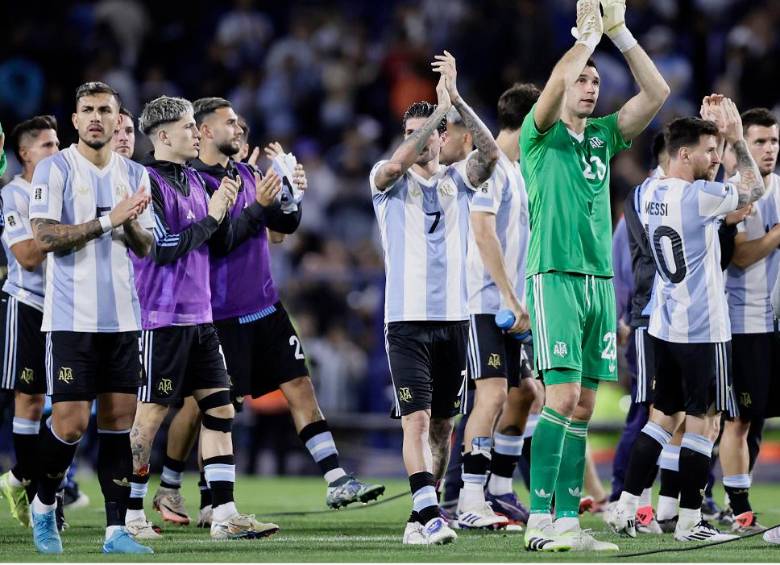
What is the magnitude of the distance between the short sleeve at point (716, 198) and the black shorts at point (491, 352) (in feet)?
5.64

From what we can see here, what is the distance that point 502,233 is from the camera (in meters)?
10.2

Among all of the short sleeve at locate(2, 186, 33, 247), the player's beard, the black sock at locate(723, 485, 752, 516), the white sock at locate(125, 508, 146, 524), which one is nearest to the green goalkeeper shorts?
the black sock at locate(723, 485, 752, 516)

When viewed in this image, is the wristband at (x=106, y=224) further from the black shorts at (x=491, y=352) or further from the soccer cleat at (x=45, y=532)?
the black shorts at (x=491, y=352)

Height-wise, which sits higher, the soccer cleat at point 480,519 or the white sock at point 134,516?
the white sock at point 134,516

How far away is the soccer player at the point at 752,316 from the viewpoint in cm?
997

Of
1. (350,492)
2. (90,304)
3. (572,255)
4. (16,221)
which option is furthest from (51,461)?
(572,255)

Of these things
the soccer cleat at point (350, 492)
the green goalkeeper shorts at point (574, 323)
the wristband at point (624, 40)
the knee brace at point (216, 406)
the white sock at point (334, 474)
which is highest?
the wristband at point (624, 40)

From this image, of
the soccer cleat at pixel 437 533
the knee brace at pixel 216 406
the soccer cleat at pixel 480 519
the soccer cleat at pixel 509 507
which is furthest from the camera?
the soccer cleat at pixel 509 507

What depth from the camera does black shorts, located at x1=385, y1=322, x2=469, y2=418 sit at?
342 inches

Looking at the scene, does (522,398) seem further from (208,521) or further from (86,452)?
(86,452)

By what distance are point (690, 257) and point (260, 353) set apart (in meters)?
3.03

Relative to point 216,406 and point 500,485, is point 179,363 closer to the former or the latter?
point 216,406

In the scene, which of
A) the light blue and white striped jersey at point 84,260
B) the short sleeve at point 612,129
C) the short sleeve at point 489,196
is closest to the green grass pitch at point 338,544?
the light blue and white striped jersey at point 84,260

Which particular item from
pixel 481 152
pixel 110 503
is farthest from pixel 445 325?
pixel 110 503
